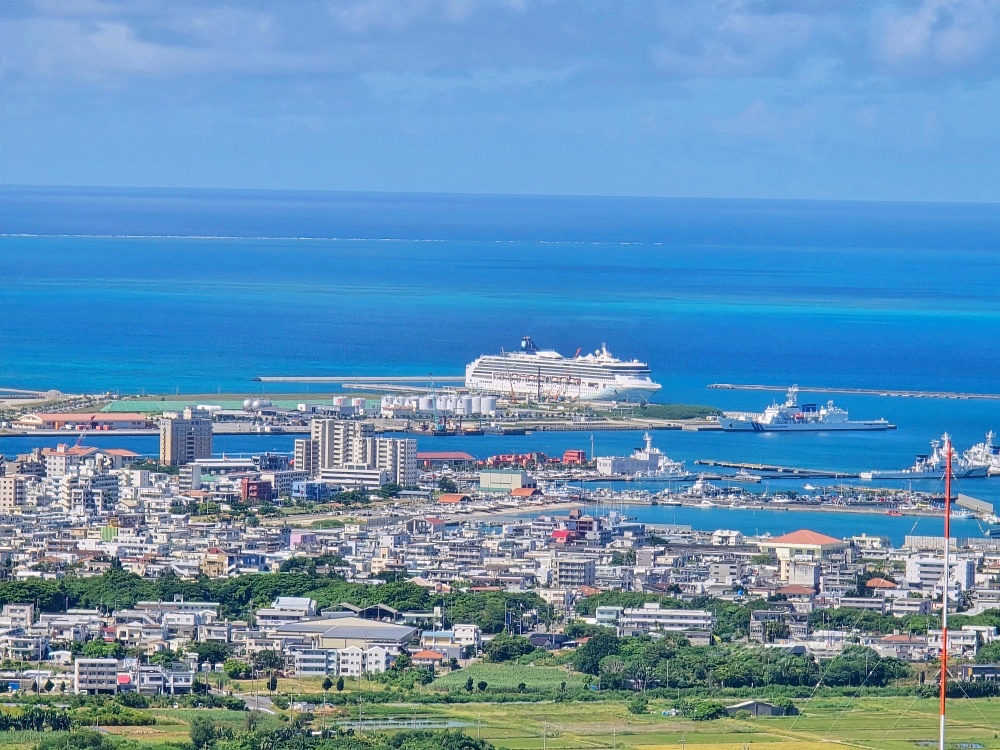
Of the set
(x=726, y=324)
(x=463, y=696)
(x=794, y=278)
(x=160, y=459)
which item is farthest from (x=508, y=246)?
(x=463, y=696)

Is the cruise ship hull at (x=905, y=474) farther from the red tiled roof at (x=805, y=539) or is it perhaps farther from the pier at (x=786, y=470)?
the red tiled roof at (x=805, y=539)

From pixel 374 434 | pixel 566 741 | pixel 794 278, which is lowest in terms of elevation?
pixel 566 741

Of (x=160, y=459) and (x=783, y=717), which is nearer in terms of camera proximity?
(x=783, y=717)

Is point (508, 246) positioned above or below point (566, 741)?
above

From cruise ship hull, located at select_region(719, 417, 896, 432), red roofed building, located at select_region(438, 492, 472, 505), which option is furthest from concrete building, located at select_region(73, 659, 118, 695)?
cruise ship hull, located at select_region(719, 417, 896, 432)

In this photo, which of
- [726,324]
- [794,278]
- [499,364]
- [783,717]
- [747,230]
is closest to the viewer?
[783,717]

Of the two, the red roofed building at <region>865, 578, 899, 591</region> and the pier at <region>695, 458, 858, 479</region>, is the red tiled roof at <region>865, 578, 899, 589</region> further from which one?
the pier at <region>695, 458, 858, 479</region>

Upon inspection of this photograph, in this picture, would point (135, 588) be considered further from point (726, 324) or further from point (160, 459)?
point (726, 324)

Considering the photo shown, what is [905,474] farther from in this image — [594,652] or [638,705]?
[638,705]
